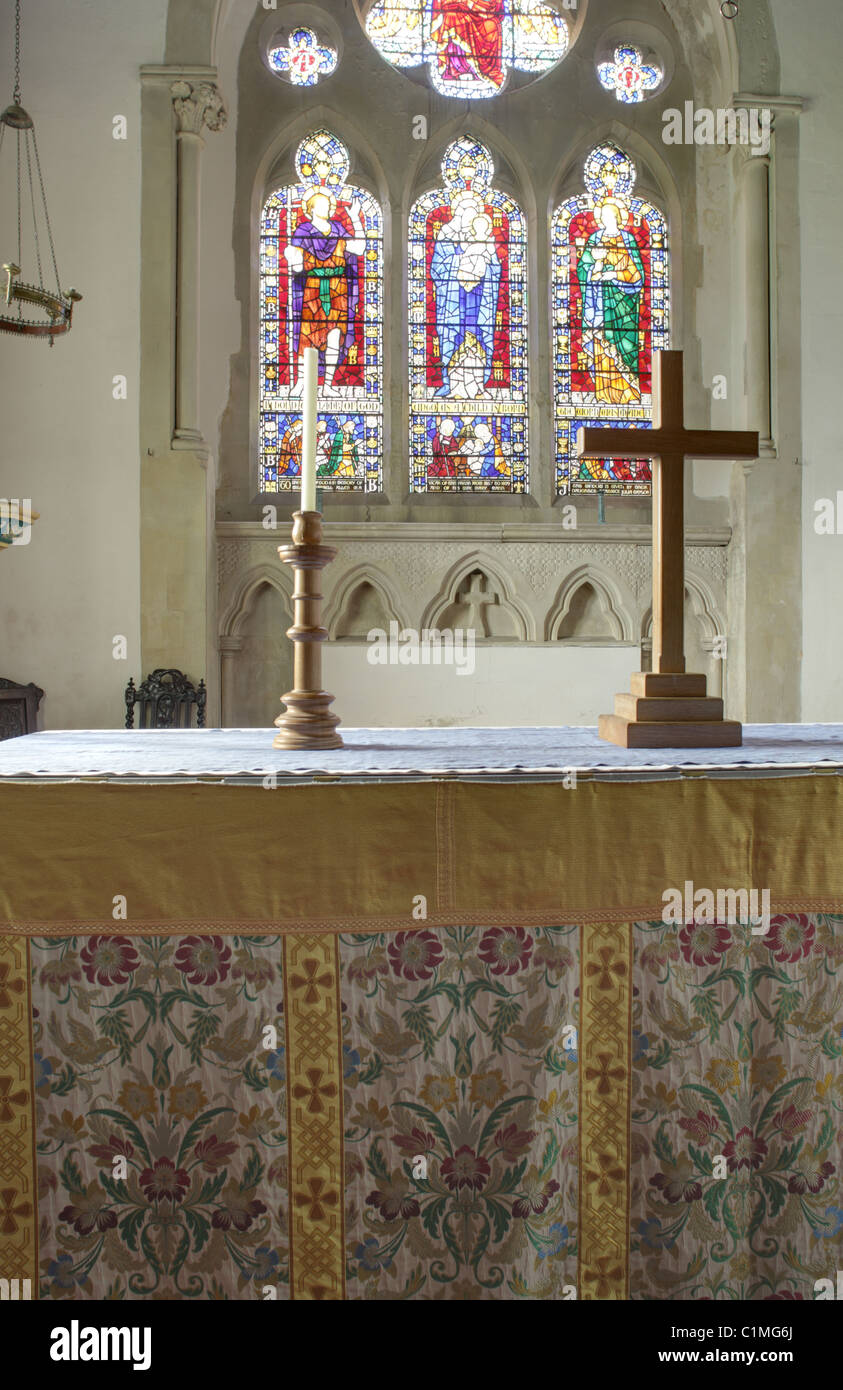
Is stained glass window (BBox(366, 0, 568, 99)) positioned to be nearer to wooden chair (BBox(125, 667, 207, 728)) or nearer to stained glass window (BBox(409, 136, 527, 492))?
stained glass window (BBox(409, 136, 527, 492))

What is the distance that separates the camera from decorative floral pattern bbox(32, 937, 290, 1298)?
1.66 metres

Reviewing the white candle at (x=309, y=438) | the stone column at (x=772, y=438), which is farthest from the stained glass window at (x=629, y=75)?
the white candle at (x=309, y=438)

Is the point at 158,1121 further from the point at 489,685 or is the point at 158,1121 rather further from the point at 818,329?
the point at 818,329

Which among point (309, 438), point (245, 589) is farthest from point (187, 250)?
point (309, 438)

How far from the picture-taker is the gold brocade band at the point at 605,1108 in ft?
5.54

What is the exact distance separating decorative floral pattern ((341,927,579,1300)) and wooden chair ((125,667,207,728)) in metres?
4.96

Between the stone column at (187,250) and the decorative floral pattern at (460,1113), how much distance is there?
5431 mm

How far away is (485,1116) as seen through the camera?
1702 millimetres

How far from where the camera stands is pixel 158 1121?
167cm

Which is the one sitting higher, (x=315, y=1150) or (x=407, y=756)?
(x=407, y=756)

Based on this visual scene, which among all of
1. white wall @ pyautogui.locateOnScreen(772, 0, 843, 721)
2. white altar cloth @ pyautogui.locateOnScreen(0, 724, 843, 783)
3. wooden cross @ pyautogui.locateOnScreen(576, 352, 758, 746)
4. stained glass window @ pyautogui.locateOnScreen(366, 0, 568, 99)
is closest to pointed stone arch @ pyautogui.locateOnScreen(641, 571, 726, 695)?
white wall @ pyautogui.locateOnScreen(772, 0, 843, 721)

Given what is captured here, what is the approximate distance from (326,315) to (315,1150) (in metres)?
6.53

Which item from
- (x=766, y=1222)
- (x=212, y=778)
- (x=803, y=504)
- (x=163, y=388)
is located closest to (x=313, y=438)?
(x=212, y=778)

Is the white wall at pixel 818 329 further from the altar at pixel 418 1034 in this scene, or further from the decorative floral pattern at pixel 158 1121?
the decorative floral pattern at pixel 158 1121
